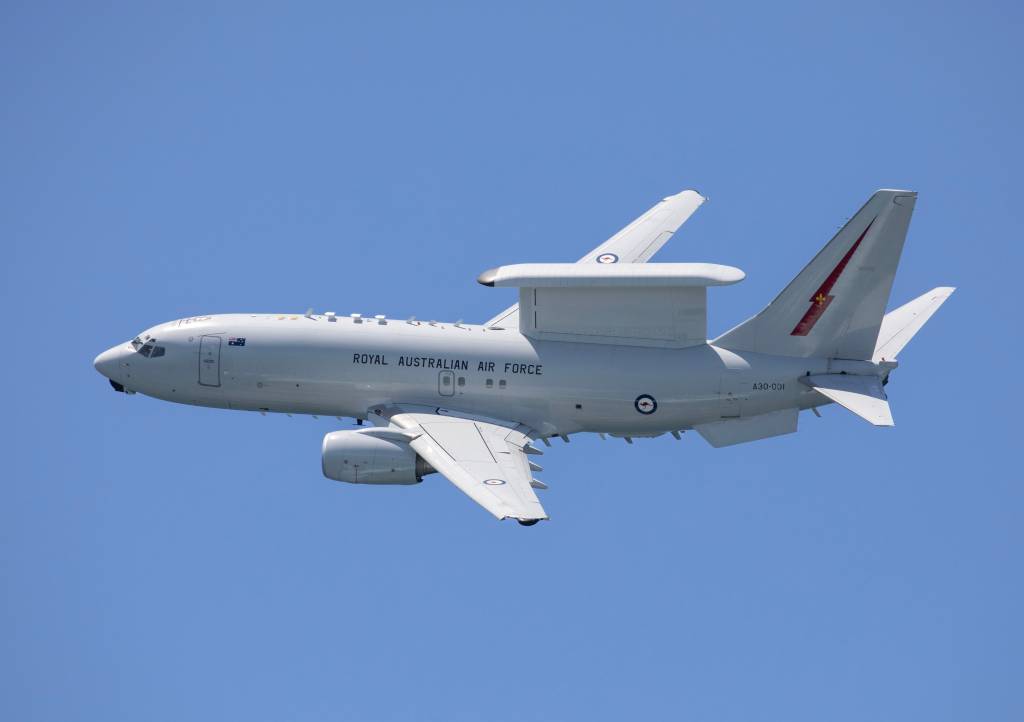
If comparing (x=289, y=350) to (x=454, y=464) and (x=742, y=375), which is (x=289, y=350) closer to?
(x=454, y=464)

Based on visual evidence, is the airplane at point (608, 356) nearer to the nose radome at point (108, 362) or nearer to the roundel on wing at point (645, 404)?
the roundel on wing at point (645, 404)

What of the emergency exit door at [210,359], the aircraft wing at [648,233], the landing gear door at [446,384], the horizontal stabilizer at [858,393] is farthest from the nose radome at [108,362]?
the horizontal stabilizer at [858,393]

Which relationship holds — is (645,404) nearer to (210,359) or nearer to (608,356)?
(608,356)

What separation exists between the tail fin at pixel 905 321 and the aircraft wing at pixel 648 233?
11.9 meters

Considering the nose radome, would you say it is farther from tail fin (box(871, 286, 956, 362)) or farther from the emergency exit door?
tail fin (box(871, 286, 956, 362))

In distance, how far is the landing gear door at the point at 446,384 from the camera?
270 feet

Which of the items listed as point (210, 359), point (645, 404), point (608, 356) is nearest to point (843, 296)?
point (645, 404)

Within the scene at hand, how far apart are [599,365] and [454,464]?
783 cm

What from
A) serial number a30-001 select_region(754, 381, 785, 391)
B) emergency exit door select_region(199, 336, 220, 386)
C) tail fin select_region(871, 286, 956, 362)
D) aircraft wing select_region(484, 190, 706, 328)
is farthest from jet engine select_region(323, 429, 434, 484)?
tail fin select_region(871, 286, 956, 362)

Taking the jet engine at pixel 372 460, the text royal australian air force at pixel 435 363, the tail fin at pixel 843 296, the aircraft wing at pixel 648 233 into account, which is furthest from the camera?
the aircraft wing at pixel 648 233

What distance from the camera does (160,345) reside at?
3329 inches

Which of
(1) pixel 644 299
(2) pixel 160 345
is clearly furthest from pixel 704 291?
(2) pixel 160 345

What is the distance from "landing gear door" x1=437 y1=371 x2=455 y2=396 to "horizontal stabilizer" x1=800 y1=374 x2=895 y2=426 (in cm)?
1365

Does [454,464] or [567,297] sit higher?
[567,297]
